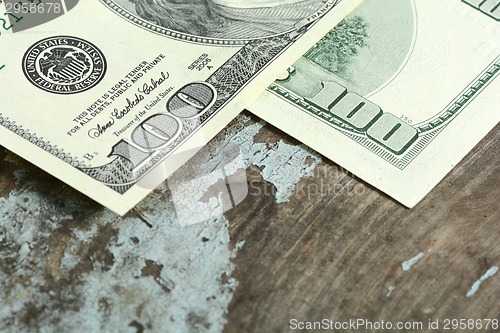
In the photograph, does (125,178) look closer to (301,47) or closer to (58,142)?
(58,142)

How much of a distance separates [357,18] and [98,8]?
30 cm

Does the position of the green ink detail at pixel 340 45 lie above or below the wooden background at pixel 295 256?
above

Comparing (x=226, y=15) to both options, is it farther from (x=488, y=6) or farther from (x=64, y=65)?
(x=488, y=6)

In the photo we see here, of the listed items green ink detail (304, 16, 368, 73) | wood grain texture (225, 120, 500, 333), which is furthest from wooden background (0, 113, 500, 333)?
green ink detail (304, 16, 368, 73)

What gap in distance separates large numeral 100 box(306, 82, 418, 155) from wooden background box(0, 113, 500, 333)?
6 centimetres

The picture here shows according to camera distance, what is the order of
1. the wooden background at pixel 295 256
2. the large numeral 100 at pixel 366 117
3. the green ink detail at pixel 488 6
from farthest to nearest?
the green ink detail at pixel 488 6 < the large numeral 100 at pixel 366 117 < the wooden background at pixel 295 256

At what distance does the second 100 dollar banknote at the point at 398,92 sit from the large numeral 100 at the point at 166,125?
0.06 m

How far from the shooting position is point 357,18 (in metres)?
0.95

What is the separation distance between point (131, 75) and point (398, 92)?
0.96 ft

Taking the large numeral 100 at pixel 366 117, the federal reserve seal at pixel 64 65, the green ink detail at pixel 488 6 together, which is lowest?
the federal reserve seal at pixel 64 65

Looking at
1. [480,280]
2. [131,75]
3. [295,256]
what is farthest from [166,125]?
[480,280]

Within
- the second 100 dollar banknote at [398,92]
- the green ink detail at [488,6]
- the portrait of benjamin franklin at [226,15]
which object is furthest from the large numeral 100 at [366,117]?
the green ink detail at [488,6]

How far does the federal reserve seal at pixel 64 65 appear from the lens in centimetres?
87

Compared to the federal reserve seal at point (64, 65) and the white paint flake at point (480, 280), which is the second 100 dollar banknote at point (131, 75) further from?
the white paint flake at point (480, 280)
